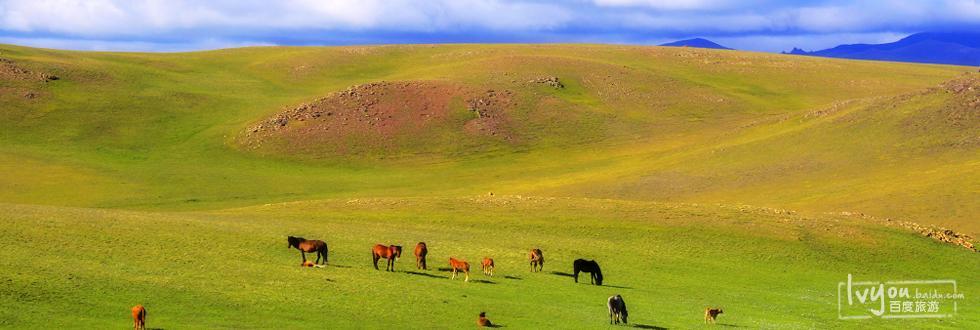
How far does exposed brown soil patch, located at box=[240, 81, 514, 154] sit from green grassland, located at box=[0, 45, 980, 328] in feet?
3.62

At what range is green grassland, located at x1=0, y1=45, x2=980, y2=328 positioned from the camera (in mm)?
30531

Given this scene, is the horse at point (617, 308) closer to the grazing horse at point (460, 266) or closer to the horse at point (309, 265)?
the grazing horse at point (460, 266)

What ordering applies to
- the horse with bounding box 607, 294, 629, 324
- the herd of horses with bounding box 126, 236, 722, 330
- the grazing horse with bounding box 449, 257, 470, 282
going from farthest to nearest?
the grazing horse with bounding box 449, 257, 470, 282 → the herd of horses with bounding box 126, 236, 722, 330 → the horse with bounding box 607, 294, 629, 324

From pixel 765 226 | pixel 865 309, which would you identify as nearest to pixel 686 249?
pixel 765 226

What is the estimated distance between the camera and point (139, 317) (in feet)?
76.9

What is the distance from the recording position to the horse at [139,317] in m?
23.4

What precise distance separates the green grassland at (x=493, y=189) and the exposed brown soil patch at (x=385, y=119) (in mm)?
1102

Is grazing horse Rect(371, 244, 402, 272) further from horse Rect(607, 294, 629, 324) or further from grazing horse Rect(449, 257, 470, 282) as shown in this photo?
horse Rect(607, 294, 629, 324)

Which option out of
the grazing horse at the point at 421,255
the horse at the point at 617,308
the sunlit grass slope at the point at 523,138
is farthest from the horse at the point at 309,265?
the sunlit grass slope at the point at 523,138

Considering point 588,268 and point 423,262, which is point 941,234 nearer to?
point 588,268

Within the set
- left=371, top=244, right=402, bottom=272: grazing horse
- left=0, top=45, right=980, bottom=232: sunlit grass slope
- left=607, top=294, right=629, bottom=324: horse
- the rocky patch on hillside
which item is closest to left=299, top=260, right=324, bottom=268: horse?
left=371, top=244, right=402, bottom=272: grazing horse

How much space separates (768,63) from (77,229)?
141 m

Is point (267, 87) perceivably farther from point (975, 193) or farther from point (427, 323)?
point (427, 323)

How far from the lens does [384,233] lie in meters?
44.2
